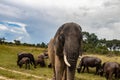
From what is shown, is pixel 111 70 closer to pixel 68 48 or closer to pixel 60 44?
pixel 60 44

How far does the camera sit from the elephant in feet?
31.4

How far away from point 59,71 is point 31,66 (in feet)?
66.9

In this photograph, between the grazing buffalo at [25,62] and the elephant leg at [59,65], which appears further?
the grazing buffalo at [25,62]

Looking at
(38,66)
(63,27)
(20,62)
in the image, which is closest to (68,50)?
(63,27)

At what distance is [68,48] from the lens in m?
9.73

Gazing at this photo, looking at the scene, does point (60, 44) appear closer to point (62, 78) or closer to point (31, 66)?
point (62, 78)

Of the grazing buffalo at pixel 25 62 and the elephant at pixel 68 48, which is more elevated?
the elephant at pixel 68 48

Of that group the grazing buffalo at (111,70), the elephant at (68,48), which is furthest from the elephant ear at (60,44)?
the grazing buffalo at (111,70)

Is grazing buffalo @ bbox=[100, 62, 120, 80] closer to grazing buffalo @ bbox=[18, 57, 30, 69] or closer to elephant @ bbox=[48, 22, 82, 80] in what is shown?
grazing buffalo @ bbox=[18, 57, 30, 69]

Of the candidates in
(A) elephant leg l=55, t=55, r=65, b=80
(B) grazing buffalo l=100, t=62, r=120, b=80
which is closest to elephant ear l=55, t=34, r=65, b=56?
(A) elephant leg l=55, t=55, r=65, b=80

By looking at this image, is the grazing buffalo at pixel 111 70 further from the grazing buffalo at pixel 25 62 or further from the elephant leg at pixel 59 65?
the elephant leg at pixel 59 65

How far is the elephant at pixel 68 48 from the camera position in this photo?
31.4 ft

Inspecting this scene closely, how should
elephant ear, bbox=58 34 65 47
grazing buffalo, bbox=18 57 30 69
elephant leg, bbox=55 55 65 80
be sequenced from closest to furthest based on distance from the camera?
elephant ear, bbox=58 34 65 47
elephant leg, bbox=55 55 65 80
grazing buffalo, bbox=18 57 30 69

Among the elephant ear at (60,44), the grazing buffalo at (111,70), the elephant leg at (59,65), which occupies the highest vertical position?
the elephant ear at (60,44)
